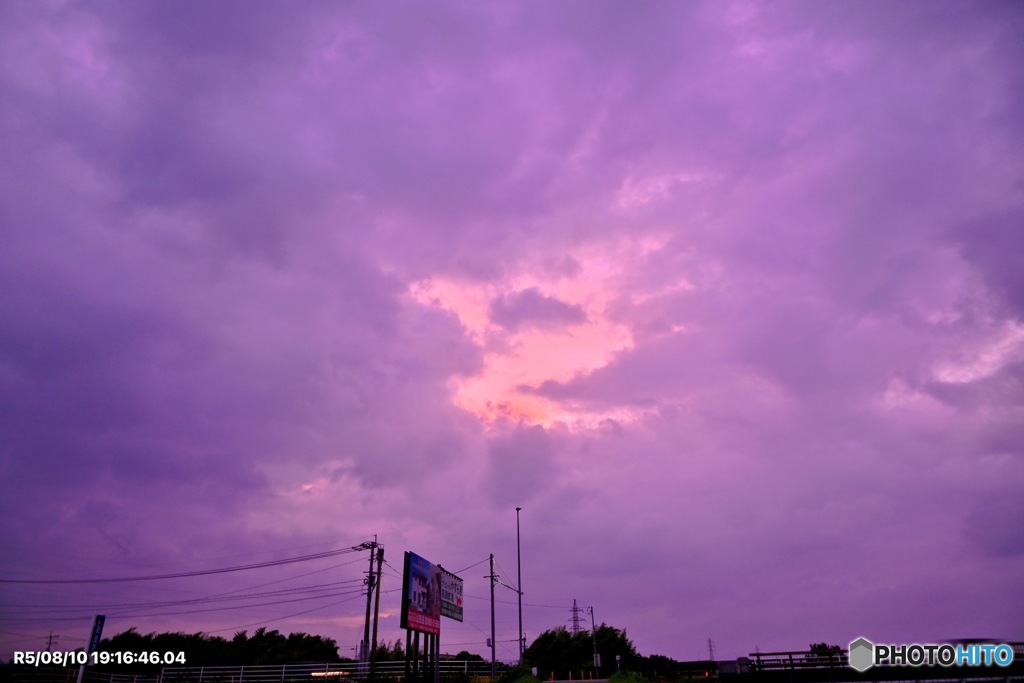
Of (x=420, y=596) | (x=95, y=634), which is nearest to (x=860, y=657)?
(x=420, y=596)

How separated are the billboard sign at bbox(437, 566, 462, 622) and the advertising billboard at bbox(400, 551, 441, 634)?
159cm

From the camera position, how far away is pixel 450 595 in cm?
4241

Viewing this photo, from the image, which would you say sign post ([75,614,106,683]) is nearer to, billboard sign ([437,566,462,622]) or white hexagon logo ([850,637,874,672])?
billboard sign ([437,566,462,622])

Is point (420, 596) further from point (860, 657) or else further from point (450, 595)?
point (860, 657)

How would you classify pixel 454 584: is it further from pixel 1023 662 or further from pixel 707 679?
pixel 1023 662

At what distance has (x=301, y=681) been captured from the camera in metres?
46.2

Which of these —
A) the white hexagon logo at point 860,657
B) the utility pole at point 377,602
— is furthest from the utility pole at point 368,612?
the white hexagon logo at point 860,657

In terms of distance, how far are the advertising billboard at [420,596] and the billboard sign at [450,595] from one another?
1.59 m

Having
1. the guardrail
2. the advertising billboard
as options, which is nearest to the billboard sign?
the advertising billboard

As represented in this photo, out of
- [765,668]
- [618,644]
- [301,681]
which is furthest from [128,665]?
[765,668]

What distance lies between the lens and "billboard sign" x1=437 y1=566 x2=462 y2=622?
41.3m

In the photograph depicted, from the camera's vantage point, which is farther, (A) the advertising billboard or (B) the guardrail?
(B) the guardrail

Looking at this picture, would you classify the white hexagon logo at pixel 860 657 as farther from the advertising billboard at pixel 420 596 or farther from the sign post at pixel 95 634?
the sign post at pixel 95 634

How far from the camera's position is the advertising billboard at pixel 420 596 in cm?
3372
